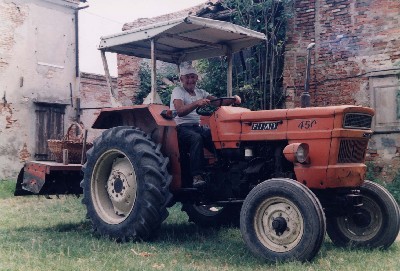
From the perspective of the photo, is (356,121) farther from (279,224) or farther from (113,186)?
(113,186)

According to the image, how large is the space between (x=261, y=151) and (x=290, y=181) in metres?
0.87

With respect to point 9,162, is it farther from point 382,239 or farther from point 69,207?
point 382,239

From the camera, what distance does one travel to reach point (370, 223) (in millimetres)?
5039

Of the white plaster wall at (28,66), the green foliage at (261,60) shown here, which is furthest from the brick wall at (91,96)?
the green foliage at (261,60)

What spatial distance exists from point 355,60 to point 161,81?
17.7 ft

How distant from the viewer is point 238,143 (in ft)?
16.9

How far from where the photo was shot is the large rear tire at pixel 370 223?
4.89 metres

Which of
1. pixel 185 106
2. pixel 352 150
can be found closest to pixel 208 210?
pixel 185 106

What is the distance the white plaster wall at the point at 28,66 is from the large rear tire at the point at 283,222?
39.4 feet

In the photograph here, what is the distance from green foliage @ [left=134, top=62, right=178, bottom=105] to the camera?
1259cm

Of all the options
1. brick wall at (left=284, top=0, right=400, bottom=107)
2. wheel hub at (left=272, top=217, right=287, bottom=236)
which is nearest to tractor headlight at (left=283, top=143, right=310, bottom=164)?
wheel hub at (left=272, top=217, right=287, bottom=236)

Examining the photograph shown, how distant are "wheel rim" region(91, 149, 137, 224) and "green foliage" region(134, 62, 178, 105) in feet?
21.3

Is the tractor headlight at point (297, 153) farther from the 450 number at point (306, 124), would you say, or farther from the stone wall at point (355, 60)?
the stone wall at point (355, 60)

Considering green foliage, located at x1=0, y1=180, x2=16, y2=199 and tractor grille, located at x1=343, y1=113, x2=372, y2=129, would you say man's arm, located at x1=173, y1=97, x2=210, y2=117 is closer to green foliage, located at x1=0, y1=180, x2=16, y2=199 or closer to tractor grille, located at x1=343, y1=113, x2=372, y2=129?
tractor grille, located at x1=343, y1=113, x2=372, y2=129
